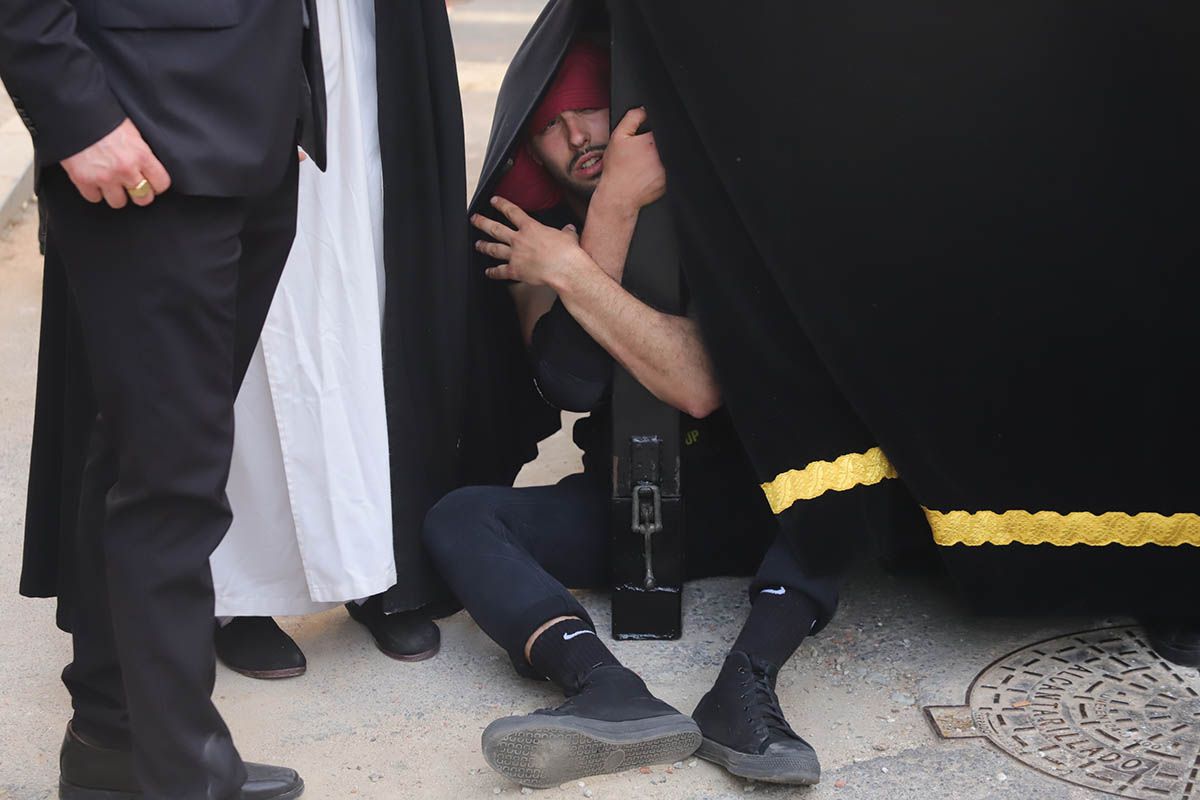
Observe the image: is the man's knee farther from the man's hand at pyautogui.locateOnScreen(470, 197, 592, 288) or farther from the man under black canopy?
the man's hand at pyautogui.locateOnScreen(470, 197, 592, 288)

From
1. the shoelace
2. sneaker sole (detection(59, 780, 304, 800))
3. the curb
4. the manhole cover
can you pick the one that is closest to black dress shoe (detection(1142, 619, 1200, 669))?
the manhole cover

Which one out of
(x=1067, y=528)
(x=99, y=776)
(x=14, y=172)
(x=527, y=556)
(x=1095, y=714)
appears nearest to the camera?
(x=99, y=776)

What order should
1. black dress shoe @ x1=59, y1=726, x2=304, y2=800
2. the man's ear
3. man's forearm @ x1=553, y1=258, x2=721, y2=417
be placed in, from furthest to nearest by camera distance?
the man's ear → man's forearm @ x1=553, y1=258, x2=721, y2=417 → black dress shoe @ x1=59, y1=726, x2=304, y2=800

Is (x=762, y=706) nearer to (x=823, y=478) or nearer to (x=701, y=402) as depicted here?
(x=823, y=478)

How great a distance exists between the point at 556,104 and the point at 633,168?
26cm

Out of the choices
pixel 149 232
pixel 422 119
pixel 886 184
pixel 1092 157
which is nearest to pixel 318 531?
pixel 422 119

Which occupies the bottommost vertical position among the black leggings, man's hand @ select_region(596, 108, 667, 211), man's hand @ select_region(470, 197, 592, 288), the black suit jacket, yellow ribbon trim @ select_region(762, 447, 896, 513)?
the black leggings

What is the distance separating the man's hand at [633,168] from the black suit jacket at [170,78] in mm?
807

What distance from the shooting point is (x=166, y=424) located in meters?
1.85

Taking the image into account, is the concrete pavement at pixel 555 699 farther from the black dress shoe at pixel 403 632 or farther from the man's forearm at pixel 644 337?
the man's forearm at pixel 644 337

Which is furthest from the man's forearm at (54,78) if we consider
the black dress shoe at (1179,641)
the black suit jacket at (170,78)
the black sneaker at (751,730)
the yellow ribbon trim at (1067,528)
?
the black dress shoe at (1179,641)

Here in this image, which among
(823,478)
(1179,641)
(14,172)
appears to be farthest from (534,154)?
(14,172)

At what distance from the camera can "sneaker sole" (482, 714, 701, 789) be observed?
2.27 metres

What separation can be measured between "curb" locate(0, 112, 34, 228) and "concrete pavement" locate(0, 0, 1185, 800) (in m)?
2.69
